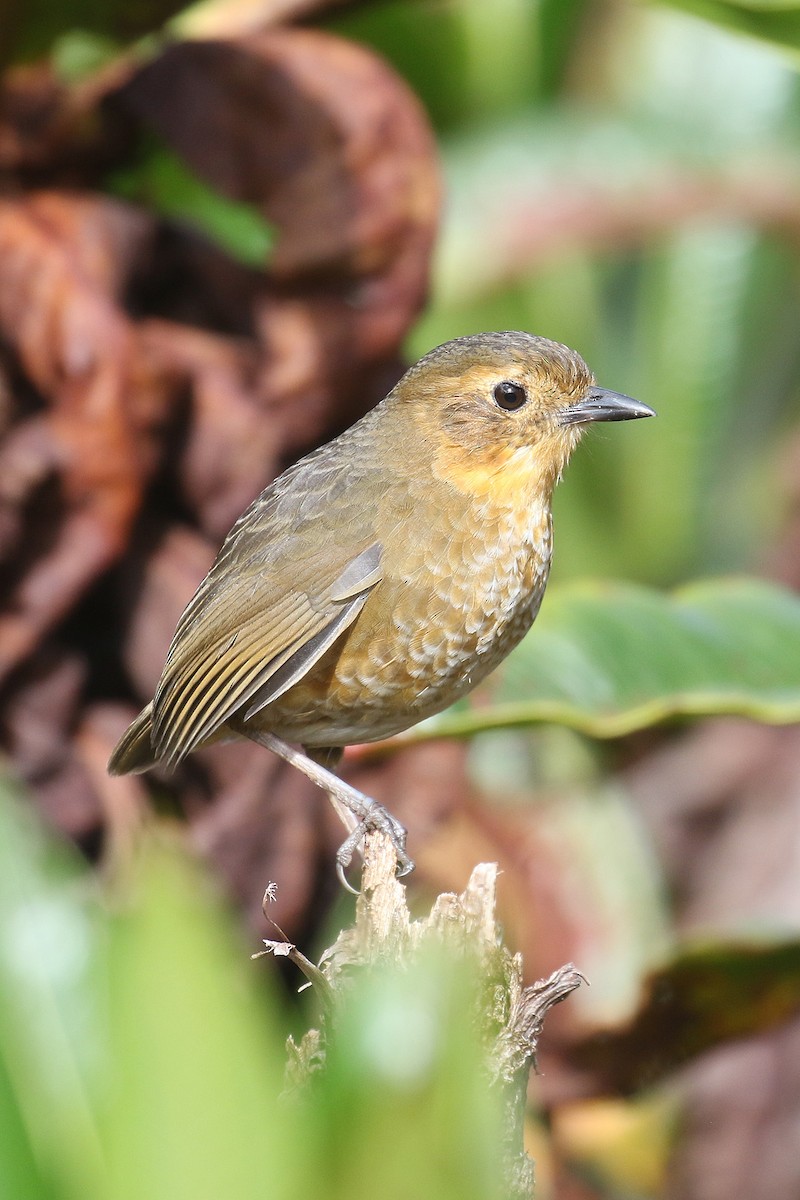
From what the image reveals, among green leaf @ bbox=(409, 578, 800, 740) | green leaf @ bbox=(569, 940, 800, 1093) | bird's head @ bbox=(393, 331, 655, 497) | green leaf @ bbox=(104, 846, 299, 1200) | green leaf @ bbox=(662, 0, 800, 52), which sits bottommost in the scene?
green leaf @ bbox=(569, 940, 800, 1093)

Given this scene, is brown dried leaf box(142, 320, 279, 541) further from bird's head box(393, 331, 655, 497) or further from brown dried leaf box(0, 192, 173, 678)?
bird's head box(393, 331, 655, 497)

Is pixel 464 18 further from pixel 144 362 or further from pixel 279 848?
pixel 279 848

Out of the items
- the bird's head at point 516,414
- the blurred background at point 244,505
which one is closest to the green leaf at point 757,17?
the blurred background at point 244,505

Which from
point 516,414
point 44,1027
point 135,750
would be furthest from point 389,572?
A: point 44,1027

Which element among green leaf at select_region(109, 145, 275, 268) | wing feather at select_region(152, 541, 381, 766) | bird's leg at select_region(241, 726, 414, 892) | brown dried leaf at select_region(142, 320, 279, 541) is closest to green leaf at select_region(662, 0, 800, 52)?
green leaf at select_region(109, 145, 275, 268)

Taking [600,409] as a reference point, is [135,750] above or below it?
below

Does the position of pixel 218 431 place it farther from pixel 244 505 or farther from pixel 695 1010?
pixel 695 1010
